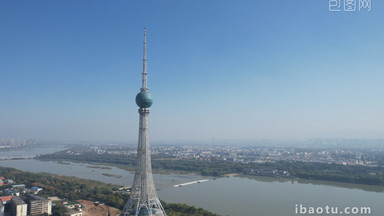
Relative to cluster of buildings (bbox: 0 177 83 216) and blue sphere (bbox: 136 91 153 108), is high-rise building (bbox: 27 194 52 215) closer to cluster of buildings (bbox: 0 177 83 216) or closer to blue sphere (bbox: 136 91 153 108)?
cluster of buildings (bbox: 0 177 83 216)

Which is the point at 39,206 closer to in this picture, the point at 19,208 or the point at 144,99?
the point at 19,208

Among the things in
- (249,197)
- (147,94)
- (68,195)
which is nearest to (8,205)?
(68,195)

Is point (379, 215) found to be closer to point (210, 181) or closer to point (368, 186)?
point (368, 186)

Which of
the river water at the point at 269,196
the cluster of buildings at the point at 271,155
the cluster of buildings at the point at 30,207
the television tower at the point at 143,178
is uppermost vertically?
the television tower at the point at 143,178

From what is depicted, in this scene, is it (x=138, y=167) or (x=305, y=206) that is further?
Result: (x=305, y=206)

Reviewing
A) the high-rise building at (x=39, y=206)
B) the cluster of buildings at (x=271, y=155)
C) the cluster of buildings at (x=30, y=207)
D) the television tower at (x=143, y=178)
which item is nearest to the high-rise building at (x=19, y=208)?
the cluster of buildings at (x=30, y=207)

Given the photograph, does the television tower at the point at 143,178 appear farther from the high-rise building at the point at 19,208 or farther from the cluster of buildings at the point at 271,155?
the cluster of buildings at the point at 271,155

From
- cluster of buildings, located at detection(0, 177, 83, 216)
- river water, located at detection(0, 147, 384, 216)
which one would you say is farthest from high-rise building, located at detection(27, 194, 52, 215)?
river water, located at detection(0, 147, 384, 216)
